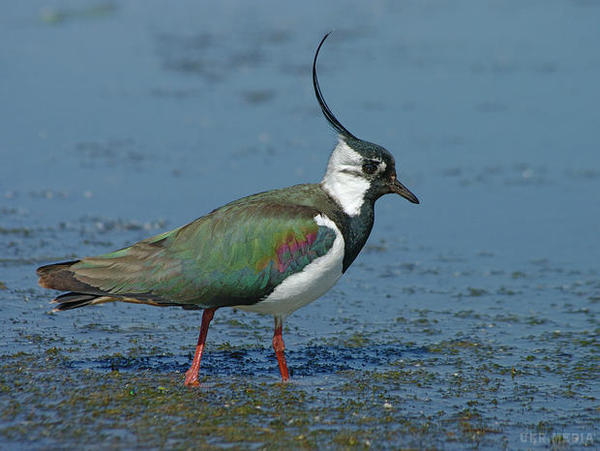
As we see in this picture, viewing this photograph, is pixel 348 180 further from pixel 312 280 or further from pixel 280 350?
pixel 280 350

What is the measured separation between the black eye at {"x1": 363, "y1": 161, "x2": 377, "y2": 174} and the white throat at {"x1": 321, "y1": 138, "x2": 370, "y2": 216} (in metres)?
0.04

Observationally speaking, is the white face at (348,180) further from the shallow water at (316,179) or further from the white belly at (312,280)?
the shallow water at (316,179)

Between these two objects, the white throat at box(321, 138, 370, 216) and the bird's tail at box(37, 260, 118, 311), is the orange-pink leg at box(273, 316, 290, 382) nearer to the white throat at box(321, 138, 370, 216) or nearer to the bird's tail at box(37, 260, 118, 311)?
the white throat at box(321, 138, 370, 216)

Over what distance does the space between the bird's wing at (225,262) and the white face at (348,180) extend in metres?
0.29

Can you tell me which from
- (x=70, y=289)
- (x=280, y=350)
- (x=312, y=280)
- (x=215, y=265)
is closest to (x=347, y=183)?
(x=312, y=280)

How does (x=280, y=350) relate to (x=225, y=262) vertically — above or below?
below

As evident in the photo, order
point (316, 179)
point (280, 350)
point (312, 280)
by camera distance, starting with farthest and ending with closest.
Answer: point (316, 179) < point (280, 350) < point (312, 280)

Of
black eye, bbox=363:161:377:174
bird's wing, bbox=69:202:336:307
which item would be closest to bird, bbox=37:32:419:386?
bird's wing, bbox=69:202:336:307

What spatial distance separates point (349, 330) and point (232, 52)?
813cm

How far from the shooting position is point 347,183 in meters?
6.37

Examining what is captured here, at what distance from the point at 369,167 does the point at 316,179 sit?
3521mm

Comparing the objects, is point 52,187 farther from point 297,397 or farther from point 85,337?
point 297,397

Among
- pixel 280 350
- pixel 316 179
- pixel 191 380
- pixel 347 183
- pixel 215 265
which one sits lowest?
pixel 191 380

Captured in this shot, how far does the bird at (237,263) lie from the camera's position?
19.8 feet
